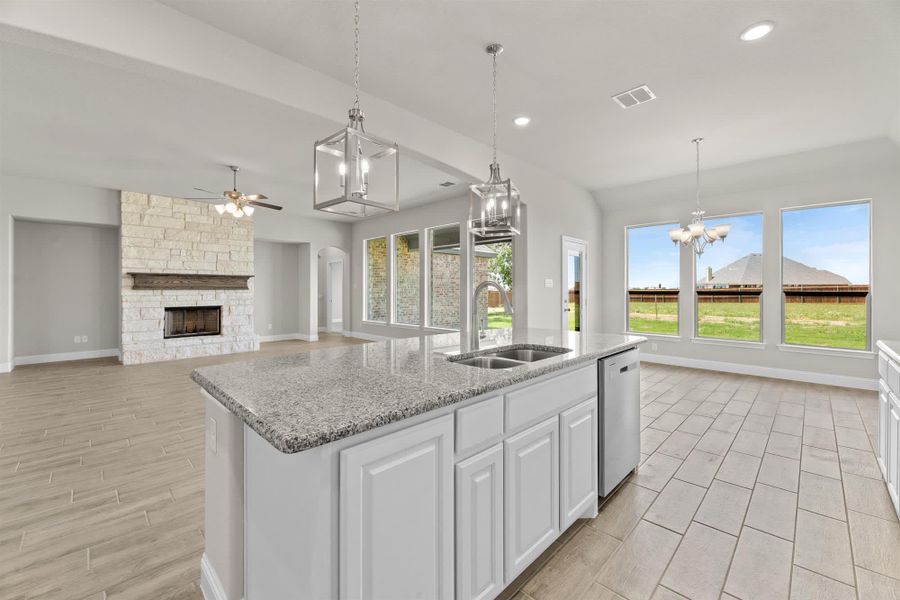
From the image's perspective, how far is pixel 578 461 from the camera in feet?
6.32

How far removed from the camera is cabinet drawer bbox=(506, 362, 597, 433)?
1.53m

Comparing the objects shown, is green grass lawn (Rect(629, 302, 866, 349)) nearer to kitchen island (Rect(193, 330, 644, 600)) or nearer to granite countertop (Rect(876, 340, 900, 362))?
granite countertop (Rect(876, 340, 900, 362))

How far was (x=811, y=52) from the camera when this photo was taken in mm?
2809

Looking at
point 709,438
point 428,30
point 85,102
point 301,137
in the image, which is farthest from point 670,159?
point 85,102

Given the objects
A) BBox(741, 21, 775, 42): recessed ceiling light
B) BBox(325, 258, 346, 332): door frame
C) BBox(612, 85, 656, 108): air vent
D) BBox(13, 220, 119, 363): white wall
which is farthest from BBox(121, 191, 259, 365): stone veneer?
BBox(741, 21, 775, 42): recessed ceiling light

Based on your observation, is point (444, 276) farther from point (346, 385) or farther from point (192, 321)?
point (346, 385)

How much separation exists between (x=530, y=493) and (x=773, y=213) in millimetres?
6005

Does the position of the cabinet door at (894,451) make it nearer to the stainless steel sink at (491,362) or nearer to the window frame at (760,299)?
the stainless steel sink at (491,362)

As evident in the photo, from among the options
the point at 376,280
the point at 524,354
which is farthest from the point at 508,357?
the point at 376,280

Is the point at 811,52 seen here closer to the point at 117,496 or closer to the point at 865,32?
the point at 865,32

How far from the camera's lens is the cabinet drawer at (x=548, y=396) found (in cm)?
153

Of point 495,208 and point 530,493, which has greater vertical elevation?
point 495,208

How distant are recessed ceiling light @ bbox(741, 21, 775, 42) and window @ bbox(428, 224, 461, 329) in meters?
4.98

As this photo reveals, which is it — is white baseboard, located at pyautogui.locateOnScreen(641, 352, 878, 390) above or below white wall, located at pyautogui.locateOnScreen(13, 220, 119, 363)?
below
